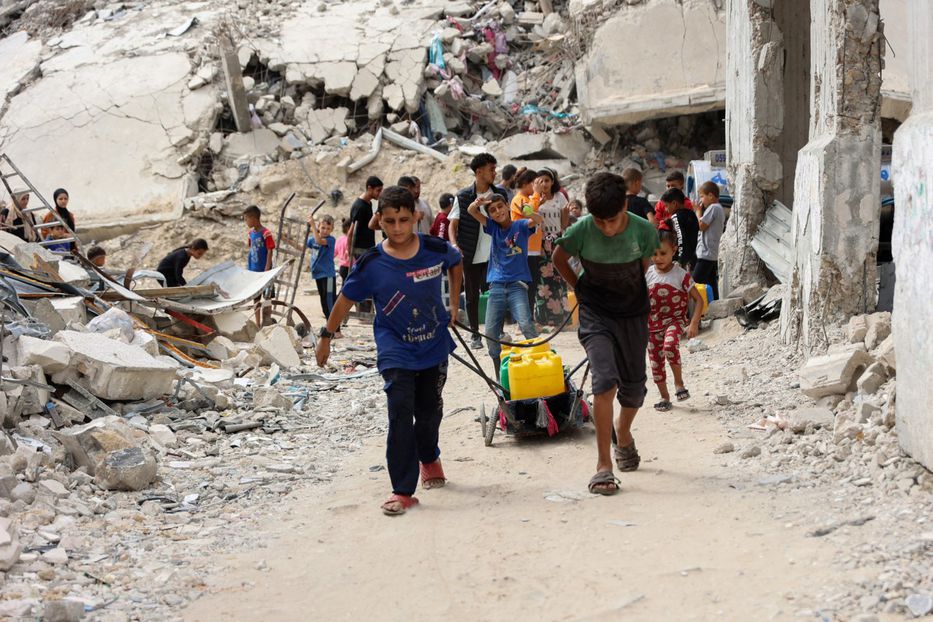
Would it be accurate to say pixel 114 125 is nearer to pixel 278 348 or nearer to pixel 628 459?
pixel 278 348

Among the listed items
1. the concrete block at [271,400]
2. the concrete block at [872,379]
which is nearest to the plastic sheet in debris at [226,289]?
the concrete block at [271,400]

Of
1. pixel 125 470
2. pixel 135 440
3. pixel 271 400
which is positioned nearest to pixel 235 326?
pixel 271 400

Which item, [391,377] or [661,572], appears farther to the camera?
[391,377]

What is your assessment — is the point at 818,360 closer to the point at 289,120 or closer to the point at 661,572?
the point at 661,572

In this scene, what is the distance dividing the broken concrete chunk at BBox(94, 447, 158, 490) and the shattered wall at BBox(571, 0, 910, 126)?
43.6ft

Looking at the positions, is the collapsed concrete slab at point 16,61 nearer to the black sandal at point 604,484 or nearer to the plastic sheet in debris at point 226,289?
the plastic sheet in debris at point 226,289

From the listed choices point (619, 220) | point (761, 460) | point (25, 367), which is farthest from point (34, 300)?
point (761, 460)

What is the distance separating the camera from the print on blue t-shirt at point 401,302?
4992 mm

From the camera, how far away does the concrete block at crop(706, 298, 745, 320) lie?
987 cm

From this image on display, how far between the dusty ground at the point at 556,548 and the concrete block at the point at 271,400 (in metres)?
1.97

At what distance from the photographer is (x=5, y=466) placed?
5133mm

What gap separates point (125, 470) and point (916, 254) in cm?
415

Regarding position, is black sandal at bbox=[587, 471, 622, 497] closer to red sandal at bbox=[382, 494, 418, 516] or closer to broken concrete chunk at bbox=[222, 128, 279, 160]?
red sandal at bbox=[382, 494, 418, 516]

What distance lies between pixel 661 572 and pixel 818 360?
2.62 meters
